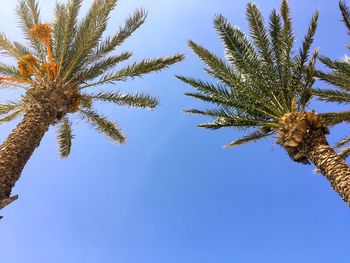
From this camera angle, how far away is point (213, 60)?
12.2 m

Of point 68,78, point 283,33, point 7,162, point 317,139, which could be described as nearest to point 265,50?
point 283,33

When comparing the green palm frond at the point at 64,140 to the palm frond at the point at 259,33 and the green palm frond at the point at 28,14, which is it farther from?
the palm frond at the point at 259,33

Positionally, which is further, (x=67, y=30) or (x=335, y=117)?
(x=335, y=117)

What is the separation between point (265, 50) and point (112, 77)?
4.56 meters

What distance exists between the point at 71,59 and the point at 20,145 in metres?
3.82

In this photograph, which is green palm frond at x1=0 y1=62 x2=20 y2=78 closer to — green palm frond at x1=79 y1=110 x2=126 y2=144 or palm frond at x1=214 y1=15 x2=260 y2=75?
green palm frond at x1=79 y1=110 x2=126 y2=144

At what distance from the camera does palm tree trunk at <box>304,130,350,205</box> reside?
8492 mm

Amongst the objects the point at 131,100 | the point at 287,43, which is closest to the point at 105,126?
the point at 131,100

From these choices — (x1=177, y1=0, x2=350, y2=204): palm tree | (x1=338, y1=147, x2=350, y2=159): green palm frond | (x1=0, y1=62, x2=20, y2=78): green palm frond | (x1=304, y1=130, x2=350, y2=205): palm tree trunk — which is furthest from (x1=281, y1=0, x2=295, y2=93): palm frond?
(x1=0, y1=62, x2=20, y2=78): green palm frond

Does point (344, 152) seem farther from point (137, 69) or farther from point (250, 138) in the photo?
point (137, 69)

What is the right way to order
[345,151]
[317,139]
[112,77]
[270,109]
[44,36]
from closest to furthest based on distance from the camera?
1. [317,139]
2. [44,36]
3. [270,109]
4. [112,77]
5. [345,151]

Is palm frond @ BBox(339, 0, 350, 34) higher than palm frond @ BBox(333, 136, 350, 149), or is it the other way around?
palm frond @ BBox(339, 0, 350, 34)

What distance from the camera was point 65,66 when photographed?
11594 millimetres

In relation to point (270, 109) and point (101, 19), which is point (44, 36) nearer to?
point (101, 19)
